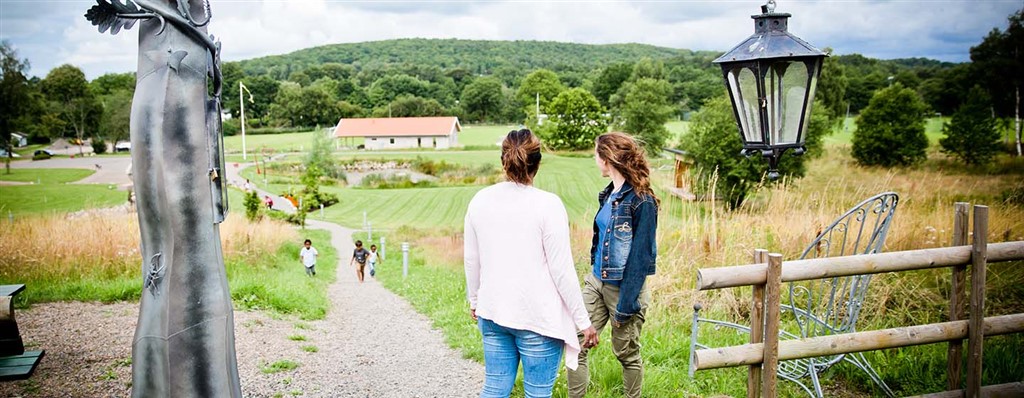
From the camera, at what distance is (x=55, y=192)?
20219 millimetres

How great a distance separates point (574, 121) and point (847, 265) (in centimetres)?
5107

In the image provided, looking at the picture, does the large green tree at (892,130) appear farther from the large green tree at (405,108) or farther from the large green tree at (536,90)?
the large green tree at (405,108)

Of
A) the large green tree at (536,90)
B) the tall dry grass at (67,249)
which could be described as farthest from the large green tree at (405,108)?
the tall dry grass at (67,249)

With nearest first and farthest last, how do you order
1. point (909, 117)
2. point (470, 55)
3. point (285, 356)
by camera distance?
1. point (285, 356)
2. point (909, 117)
3. point (470, 55)

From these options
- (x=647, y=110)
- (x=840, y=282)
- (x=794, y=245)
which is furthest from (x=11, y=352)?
(x=647, y=110)

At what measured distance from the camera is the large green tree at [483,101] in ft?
216

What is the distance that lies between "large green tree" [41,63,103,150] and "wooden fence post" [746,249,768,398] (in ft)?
101

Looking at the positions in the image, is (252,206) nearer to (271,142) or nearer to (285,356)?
(285,356)

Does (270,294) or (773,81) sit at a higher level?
(773,81)

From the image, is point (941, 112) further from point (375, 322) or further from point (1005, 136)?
point (375, 322)

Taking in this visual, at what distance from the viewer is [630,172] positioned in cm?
329

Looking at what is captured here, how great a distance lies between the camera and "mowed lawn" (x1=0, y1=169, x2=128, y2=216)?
17219mm

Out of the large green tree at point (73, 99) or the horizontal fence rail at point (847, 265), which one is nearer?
the horizontal fence rail at point (847, 265)

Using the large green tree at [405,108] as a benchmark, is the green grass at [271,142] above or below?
below
